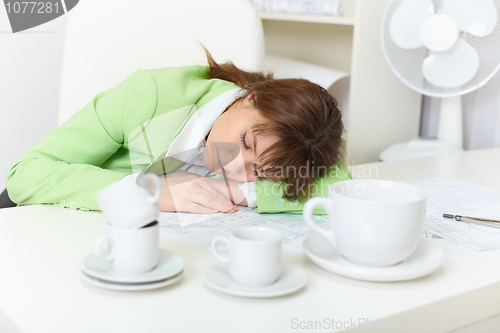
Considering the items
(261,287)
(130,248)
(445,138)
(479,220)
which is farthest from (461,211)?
(445,138)

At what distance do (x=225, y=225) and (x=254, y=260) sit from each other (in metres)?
0.25

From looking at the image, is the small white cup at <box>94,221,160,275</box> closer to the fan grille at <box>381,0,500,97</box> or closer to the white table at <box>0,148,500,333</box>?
the white table at <box>0,148,500,333</box>

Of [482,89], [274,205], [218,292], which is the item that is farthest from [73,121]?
[482,89]

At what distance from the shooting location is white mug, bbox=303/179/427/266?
52 cm

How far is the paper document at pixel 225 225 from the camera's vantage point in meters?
Answer: 0.66

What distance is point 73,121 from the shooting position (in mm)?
942

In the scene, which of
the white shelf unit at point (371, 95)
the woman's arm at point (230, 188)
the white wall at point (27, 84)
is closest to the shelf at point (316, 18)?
the white shelf unit at point (371, 95)

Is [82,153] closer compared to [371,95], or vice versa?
[82,153]

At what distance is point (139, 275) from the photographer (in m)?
0.50

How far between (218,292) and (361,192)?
221mm

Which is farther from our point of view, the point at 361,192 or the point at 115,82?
the point at 115,82

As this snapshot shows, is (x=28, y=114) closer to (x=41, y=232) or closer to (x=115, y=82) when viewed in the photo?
(x=115, y=82)

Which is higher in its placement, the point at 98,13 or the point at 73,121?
the point at 98,13

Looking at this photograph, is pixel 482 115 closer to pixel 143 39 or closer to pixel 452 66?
pixel 452 66
